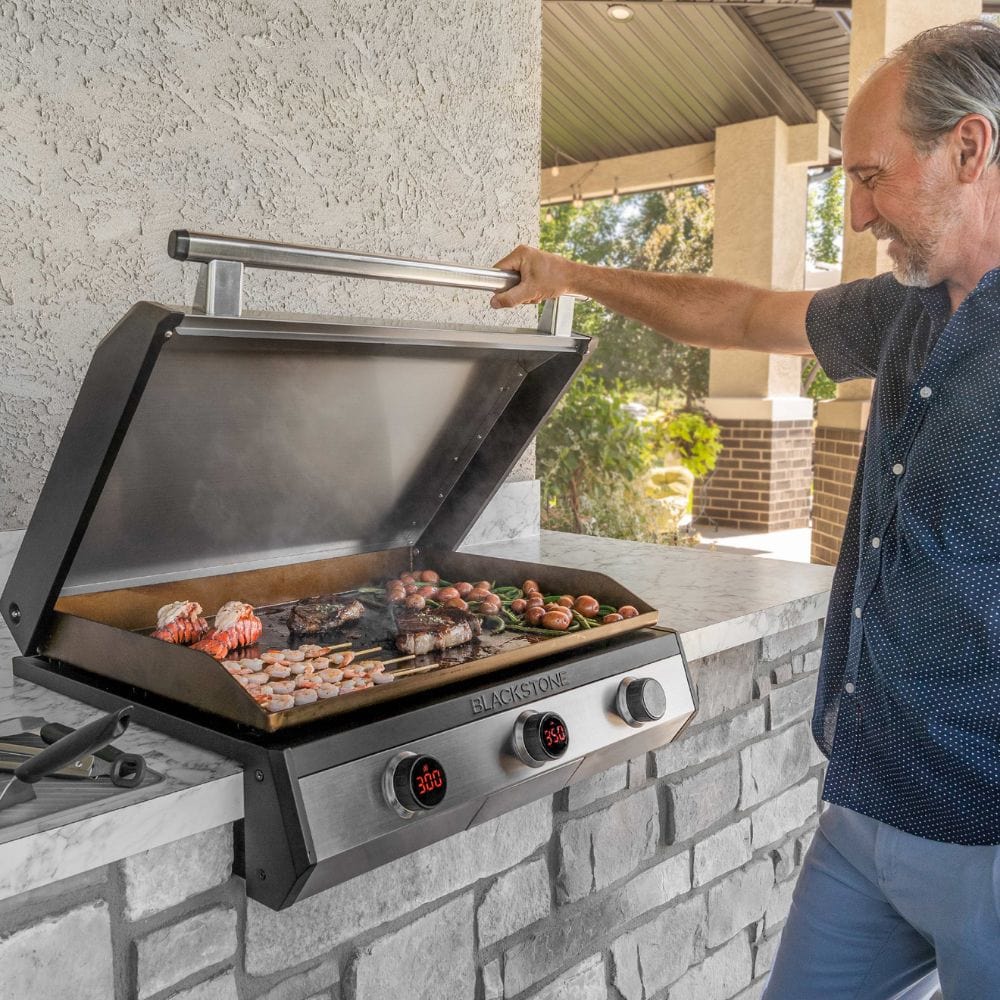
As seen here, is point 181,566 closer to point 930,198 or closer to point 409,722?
point 409,722

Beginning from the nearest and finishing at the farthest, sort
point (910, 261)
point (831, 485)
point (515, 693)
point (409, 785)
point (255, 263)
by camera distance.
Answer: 1. point (409, 785)
2. point (255, 263)
3. point (515, 693)
4. point (910, 261)
5. point (831, 485)

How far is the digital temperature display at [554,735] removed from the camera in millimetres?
1510

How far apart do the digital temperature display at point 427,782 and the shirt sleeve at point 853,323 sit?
129cm

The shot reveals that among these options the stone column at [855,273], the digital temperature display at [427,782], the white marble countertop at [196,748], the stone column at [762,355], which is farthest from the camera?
the stone column at [762,355]

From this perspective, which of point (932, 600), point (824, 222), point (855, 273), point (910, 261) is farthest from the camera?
point (824, 222)

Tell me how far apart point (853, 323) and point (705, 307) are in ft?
1.36

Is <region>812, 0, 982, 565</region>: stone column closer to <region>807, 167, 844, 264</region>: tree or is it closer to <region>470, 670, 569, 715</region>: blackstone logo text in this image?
<region>470, 670, 569, 715</region>: blackstone logo text

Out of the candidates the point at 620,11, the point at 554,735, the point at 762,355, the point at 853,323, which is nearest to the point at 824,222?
the point at 762,355

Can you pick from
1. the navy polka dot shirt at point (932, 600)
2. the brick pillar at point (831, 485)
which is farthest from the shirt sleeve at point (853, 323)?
the brick pillar at point (831, 485)

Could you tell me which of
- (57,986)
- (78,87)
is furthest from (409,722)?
(78,87)

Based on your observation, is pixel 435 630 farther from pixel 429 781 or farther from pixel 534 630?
pixel 429 781

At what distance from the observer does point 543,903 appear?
1.86 m

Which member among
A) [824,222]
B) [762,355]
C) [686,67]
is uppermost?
[824,222]

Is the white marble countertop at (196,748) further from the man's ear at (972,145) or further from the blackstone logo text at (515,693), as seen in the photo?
the man's ear at (972,145)
